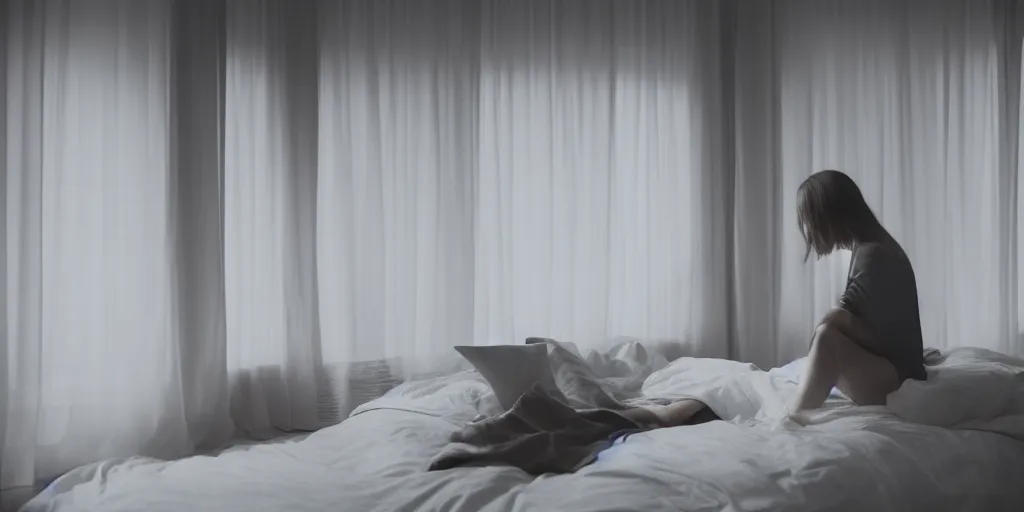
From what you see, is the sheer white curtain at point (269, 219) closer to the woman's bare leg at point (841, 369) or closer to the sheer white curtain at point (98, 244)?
the sheer white curtain at point (98, 244)

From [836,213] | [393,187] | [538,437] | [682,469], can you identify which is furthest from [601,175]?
[682,469]

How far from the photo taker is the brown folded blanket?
2.04 metres

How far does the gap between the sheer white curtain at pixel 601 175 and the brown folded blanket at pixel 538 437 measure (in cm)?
150

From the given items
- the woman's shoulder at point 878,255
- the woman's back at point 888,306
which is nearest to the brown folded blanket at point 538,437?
the woman's back at point 888,306

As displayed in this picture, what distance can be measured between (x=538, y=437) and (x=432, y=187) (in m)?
1.77

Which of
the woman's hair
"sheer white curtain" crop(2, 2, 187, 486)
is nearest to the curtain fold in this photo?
"sheer white curtain" crop(2, 2, 187, 486)

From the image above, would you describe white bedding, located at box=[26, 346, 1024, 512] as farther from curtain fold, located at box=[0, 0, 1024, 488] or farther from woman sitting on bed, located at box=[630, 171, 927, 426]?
curtain fold, located at box=[0, 0, 1024, 488]

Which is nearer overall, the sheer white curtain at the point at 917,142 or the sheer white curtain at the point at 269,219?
the sheer white curtain at the point at 269,219

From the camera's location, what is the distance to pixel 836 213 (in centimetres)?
260

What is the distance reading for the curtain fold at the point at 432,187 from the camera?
9.83ft

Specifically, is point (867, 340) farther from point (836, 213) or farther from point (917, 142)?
point (917, 142)

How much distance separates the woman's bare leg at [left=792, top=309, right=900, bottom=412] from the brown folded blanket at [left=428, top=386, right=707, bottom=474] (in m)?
0.53

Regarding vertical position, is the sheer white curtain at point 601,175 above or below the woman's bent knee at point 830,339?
above

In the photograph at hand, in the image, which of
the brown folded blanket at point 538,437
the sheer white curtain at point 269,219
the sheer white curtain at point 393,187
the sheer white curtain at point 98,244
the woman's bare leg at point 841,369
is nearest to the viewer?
the brown folded blanket at point 538,437
